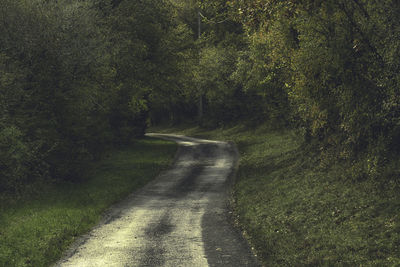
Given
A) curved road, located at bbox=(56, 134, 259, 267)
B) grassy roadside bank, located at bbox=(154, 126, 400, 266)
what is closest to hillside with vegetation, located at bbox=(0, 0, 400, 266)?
grassy roadside bank, located at bbox=(154, 126, 400, 266)

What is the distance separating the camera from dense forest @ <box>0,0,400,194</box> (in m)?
14.4

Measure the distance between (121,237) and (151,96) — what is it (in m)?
27.1

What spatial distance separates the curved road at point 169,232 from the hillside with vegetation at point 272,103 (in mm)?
1023

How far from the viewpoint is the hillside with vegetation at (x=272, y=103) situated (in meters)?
A: 13.4

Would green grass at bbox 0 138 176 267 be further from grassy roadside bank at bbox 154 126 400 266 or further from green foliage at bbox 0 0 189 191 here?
grassy roadside bank at bbox 154 126 400 266

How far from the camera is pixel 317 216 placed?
1491 centimetres

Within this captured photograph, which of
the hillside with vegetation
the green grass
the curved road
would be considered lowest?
the curved road

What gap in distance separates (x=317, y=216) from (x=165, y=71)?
25883 millimetres

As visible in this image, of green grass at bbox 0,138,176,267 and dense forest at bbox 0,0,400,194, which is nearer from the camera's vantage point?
green grass at bbox 0,138,176,267

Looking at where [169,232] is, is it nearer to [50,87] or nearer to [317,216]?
[317,216]

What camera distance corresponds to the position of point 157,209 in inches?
755

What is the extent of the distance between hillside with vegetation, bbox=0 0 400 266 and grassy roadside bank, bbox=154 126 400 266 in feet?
0.19

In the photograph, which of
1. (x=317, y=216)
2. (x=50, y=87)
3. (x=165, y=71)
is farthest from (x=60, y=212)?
(x=165, y=71)

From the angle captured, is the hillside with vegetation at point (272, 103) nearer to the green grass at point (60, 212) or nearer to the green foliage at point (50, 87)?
the green foliage at point (50, 87)
